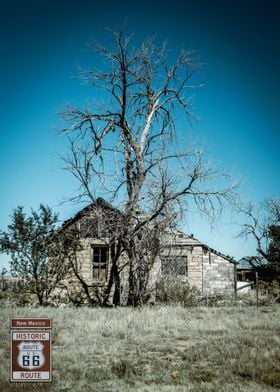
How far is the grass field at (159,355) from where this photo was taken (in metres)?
5.97

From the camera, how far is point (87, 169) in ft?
55.9

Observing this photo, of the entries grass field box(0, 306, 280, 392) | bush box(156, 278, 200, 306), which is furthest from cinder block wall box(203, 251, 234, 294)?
grass field box(0, 306, 280, 392)

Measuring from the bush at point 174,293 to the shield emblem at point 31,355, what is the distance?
13.2 meters

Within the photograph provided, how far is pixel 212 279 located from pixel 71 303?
1233cm

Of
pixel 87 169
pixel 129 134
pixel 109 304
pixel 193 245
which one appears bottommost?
pixel 109 304

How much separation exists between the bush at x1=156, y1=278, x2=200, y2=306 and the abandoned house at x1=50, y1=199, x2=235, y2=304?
0.41 m

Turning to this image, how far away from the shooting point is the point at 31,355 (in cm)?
473

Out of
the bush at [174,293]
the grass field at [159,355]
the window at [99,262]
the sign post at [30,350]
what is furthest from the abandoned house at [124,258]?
the sign post at [30,350]

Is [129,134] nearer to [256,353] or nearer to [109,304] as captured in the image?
[109,304]

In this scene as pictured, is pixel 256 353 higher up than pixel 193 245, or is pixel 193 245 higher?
pixel 193 245

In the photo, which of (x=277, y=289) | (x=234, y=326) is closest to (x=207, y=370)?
(x=234, y=326)

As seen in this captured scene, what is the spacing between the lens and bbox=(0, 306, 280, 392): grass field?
597cm

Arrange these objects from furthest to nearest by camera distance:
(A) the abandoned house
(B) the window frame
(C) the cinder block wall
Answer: (C) the cinder block wall < (B) the window frame < (A) the abandoned house

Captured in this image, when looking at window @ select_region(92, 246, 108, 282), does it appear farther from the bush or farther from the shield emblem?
the shield emblem
